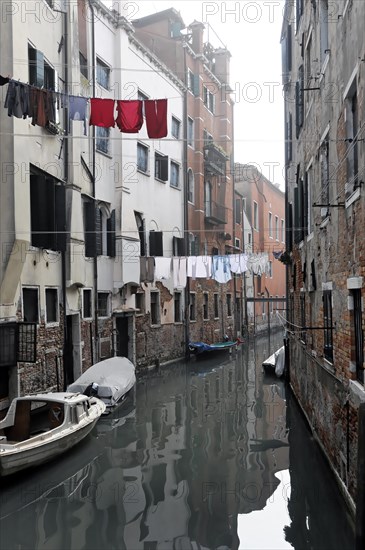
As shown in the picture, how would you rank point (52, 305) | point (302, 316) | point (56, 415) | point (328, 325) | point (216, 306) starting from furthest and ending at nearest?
point (216, 306) → point (52, 305) → point (302, 316) → point (56, 415) → point (328, 325)

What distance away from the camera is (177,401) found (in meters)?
14.1

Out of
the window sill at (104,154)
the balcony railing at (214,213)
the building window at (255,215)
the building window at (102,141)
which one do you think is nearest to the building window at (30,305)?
the window sill at (104,154)

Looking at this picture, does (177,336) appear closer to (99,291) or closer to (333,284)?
(99,291)

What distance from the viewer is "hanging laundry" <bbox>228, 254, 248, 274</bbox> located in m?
19.6

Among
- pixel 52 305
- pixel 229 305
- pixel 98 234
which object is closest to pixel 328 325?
pixel 52 305

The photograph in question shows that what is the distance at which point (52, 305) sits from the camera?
12.7 metres

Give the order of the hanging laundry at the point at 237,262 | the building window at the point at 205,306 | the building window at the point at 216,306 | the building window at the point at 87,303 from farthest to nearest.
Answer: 1. the building window at the point at 216,306
2. the building window at the point at 205,306
3. the hanging laundry at the point at 237,262
4. the building window at the point at 87,303

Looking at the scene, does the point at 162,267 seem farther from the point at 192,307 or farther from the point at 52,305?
the point at 52,305

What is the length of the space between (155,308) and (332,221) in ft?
42.5

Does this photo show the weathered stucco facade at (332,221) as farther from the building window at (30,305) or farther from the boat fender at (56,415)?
the building window at (30,305)

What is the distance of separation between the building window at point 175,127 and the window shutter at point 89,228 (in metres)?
8.09

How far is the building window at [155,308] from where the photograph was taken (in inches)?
781

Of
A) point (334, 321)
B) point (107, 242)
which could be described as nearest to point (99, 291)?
point (107, 242)

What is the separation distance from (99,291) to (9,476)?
855 centimetres
